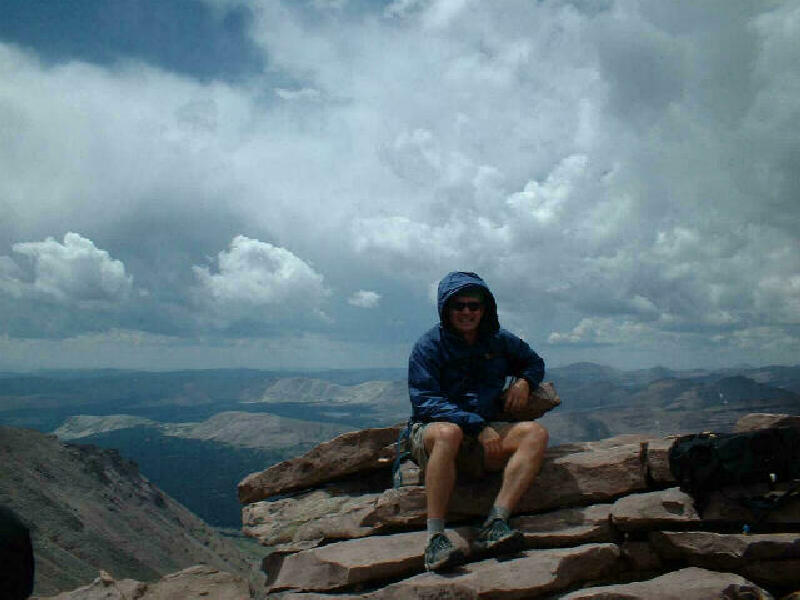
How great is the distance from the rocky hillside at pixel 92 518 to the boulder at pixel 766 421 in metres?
88.7

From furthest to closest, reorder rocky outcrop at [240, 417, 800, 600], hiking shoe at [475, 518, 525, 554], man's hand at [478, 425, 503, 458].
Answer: man's hand at [478, 425, 503, 458] → hiking shoe at [475, 518, 525, 554] → rocky outcrop at [240, 417, 800, 600]

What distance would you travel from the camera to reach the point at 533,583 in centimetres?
783

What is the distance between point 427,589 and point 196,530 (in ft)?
540

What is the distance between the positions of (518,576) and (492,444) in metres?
2.04

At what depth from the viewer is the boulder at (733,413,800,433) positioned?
1021 cm

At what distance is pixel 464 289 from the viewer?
32.9 ft

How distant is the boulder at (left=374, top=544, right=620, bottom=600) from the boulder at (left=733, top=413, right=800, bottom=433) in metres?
4.10

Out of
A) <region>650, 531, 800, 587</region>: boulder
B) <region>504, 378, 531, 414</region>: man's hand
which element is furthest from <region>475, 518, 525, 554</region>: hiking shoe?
<region>650, 531, 800, 587</region>: boulder

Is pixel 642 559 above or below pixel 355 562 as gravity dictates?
below

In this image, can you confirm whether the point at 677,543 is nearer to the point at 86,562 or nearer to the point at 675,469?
the point at 675,469

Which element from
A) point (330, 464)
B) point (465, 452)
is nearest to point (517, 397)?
point (465, 452)

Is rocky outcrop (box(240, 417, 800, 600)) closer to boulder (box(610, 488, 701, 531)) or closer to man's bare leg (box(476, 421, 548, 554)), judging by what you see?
boulder (box(610, 488, 701, 531))

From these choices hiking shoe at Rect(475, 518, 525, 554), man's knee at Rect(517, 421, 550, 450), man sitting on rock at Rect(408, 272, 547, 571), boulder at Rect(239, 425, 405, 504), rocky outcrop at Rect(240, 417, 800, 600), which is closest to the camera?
rocky outcrop at Rect(240, 417, 800, 600)

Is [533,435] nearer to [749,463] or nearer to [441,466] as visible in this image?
[441,466]
